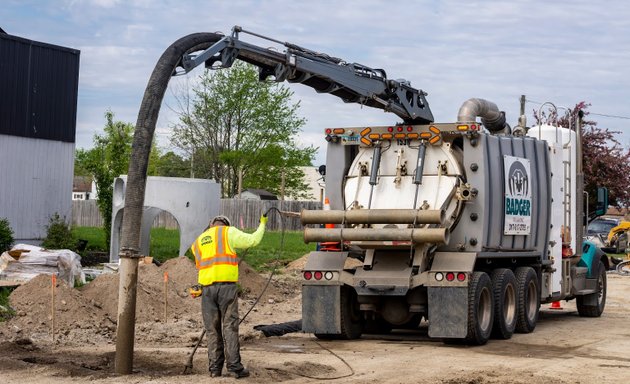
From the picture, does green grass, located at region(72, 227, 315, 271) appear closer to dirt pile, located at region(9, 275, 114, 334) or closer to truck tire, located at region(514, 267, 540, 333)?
dirt pile, located at region(9, 275, 114, 334)

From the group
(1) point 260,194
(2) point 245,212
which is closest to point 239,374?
(2) point 245,212

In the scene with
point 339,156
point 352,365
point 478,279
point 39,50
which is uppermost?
point 39,50

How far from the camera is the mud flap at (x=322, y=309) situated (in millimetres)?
15930

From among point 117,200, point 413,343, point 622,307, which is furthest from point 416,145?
point 117,200

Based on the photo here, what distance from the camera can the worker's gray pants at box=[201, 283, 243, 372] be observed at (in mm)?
11969

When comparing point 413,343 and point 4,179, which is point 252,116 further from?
point 413,343

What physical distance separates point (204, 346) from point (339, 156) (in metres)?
3.89

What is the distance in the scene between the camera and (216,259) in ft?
40.1

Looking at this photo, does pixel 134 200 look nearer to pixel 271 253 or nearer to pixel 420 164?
pixel 420 164

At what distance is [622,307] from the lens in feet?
78.8

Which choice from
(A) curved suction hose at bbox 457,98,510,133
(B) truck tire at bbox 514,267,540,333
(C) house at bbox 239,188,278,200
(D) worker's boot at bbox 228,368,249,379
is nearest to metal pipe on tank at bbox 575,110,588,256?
(A) curved suction hose at bbox 457,98,510,133

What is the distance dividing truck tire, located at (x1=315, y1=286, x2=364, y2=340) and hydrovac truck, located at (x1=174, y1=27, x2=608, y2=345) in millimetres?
15

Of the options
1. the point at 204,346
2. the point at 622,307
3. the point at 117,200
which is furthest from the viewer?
the point at 117,200

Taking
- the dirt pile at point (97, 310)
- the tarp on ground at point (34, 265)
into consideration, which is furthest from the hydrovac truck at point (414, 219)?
the tarp on ground at point (34, 265)
